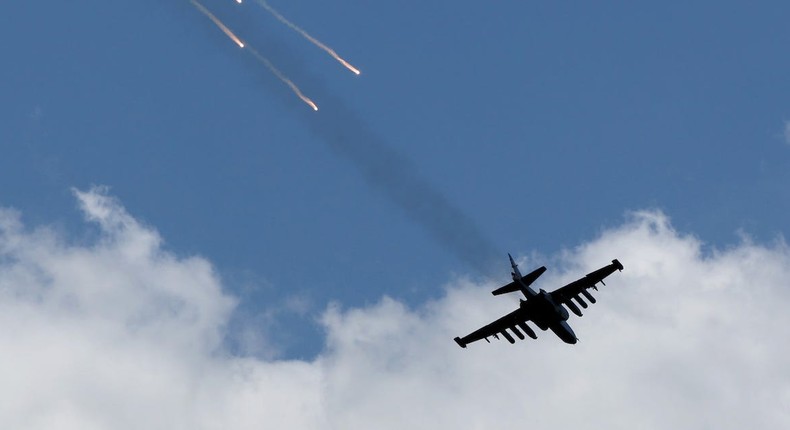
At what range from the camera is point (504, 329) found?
106 meters

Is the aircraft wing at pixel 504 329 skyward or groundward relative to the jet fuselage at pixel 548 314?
skyward

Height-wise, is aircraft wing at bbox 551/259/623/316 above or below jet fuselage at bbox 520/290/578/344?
above

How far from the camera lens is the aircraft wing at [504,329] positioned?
10181 centimetres

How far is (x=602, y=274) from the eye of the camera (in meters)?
99.3

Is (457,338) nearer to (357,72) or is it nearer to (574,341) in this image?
(574,341)

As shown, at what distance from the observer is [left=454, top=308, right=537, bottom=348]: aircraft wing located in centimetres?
10181

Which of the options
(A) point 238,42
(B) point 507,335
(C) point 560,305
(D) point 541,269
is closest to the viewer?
(A) point 238,42

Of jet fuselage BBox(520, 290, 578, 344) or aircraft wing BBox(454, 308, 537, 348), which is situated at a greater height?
aircraft wing BBox(454, 308, 537, 348)

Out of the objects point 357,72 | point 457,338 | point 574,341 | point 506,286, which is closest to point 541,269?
point 506,286

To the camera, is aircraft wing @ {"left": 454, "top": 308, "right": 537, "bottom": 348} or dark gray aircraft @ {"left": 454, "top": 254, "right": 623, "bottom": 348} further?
aircraft wing @ {"left": 454, "top": 308, "right": 537, "bottom": 348}

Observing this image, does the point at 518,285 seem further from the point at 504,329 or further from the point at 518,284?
the point at 504,329

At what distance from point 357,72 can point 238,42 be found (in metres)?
7.10

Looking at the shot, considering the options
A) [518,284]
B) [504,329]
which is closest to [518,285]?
[518,284]

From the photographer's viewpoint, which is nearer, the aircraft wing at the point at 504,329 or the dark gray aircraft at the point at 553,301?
the dark gray aircraft at the point at 553,301
